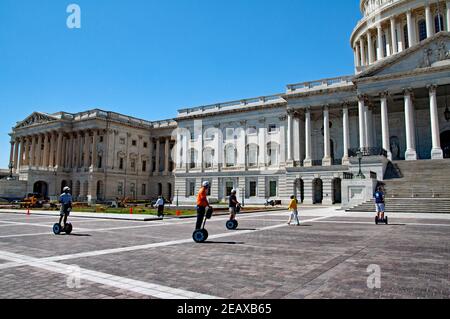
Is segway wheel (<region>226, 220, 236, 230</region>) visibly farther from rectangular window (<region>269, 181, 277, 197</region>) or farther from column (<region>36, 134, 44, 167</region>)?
column (<region>36, 134, 44, 167</region>)

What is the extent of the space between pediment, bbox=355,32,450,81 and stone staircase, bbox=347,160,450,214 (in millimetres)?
12239

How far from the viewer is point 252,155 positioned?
57031 mm

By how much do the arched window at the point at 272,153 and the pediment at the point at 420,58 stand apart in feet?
61.0

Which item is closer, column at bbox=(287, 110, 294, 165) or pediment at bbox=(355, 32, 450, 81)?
pediment at bbox=(355, 32, 450, 81)

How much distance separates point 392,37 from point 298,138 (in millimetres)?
25470

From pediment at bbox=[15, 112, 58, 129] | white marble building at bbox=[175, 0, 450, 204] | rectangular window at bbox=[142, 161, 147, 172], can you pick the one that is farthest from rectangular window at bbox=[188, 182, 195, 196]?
pediment at bbox=[15, 112, 58, 129]

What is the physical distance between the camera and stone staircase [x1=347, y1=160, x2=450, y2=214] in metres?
24.4

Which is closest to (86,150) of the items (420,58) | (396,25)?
(420,58)

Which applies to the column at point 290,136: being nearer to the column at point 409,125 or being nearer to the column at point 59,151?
the column at point 409,125

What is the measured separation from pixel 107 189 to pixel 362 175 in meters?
53.6

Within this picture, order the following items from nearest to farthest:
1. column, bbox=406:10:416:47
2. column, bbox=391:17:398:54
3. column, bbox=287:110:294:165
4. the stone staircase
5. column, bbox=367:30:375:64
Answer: the stone staircase < column, bbox=287:110:294:165 < column, bbox=406:10:416:47 < column, bbox=391:17:398:54 < column, bbox=367:30:375:64

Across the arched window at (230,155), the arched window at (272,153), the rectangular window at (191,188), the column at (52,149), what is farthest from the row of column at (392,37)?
the column at (52,149)
